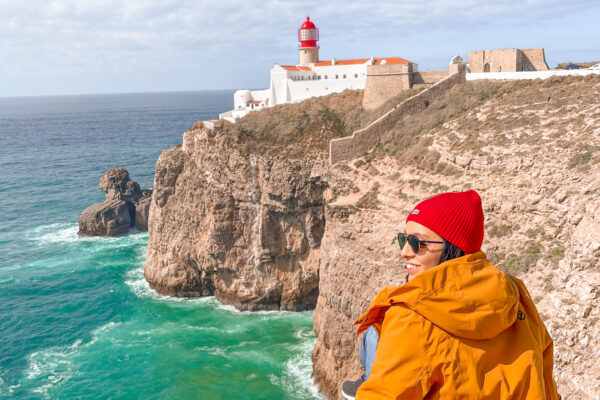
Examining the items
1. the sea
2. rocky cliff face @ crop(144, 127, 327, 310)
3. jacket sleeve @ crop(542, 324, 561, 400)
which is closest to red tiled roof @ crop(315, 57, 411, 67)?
rocky cliff face @ crop(144, 127, 327, 310)

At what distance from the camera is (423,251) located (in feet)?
13.1

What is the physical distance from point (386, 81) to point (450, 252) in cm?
4110

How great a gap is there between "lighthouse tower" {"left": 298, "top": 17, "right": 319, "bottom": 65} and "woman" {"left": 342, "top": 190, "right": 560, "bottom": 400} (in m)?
54.9

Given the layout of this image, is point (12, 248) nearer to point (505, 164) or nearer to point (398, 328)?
point (505, 164)

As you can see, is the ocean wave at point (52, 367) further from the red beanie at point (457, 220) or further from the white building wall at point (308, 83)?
the red beanie at point (457, 220)

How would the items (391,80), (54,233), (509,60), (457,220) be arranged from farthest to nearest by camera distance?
1. (54,233)
2. (391,80)
3. (509,60)
4. (457,220)

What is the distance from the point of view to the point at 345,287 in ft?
89.7

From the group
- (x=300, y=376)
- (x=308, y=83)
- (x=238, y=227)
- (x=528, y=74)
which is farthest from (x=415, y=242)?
(x=308, y=83)

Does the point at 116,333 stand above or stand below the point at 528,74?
below

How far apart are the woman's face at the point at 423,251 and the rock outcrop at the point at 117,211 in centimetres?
5849

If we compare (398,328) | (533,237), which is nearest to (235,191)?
(533,237)

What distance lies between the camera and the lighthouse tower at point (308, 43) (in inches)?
2203

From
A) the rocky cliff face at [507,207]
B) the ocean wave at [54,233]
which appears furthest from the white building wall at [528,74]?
the ocean wave at [54,233]

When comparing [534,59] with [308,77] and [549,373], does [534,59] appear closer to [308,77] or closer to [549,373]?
[308,77]
